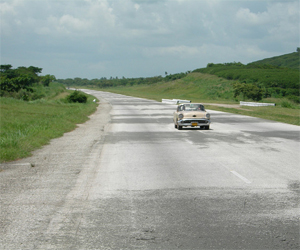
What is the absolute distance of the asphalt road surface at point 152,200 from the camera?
565 cm

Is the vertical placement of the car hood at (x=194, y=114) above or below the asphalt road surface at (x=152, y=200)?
above

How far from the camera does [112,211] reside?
22.9 ft

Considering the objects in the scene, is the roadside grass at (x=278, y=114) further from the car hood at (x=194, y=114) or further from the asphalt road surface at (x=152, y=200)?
the asphalt road surface at (x=152, y=200)

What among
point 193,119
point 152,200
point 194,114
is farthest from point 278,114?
point 152,200

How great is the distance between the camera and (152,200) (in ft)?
25.4

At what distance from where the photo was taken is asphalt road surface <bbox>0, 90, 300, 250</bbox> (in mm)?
5648

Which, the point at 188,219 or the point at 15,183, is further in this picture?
the point at 15,183

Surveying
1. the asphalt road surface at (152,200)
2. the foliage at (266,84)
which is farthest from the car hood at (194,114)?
the foliage at (266,84)

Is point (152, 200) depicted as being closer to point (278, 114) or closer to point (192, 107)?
point (192, 107)

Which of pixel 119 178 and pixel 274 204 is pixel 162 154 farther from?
pixel 274 204

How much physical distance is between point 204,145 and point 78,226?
1069 cm

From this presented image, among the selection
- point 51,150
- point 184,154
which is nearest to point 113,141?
point 51,150

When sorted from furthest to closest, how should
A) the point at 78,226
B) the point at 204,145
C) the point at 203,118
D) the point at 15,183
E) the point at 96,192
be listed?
the point at 203,118 < the point at 204,145 < the point at 15,183 < the point at 96,192 < the point at 78,226

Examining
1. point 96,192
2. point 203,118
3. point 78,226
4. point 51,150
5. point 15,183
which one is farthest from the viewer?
point 203,118
